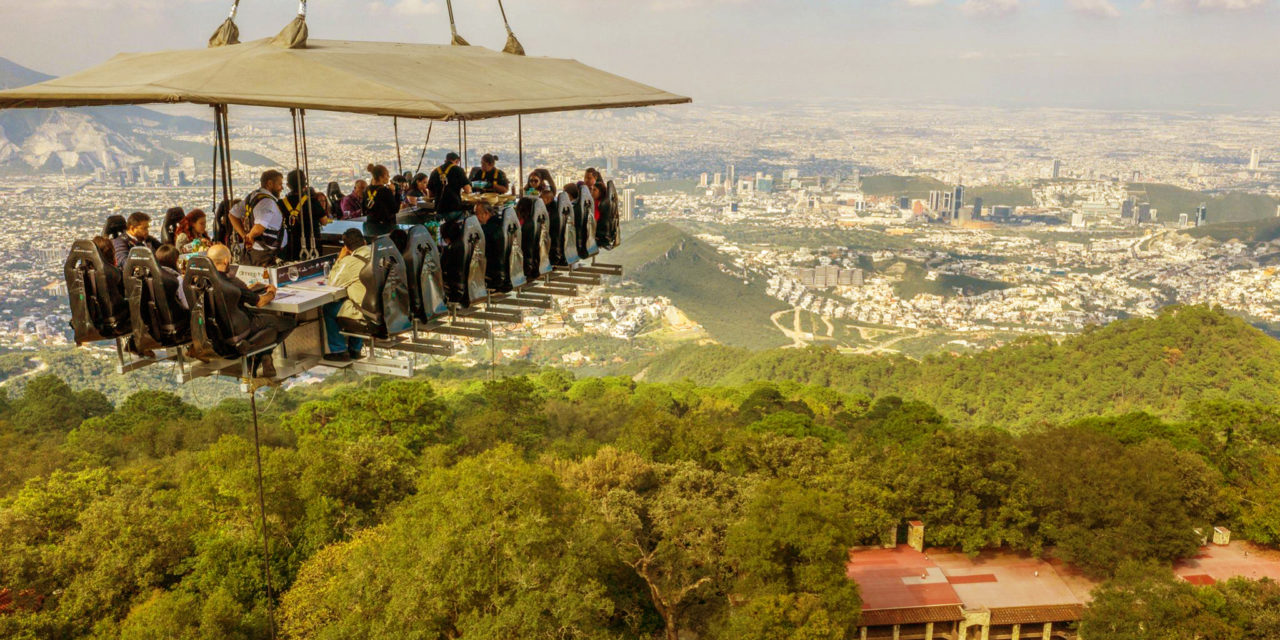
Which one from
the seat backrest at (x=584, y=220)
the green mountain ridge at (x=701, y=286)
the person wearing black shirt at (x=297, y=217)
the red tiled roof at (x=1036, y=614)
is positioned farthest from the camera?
the green mountain ridge at (x=701, y=286)

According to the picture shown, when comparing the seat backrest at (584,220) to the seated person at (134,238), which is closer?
the seated person at (134,238)

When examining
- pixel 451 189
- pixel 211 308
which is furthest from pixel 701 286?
pixel 211 308

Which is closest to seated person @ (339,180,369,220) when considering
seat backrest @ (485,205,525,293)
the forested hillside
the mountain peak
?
seat backrest @ (485,205,525,293)

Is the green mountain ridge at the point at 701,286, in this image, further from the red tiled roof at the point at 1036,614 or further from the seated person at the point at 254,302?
the seated person at the point at 254,302

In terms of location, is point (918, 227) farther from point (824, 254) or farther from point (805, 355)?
point (805, 355)

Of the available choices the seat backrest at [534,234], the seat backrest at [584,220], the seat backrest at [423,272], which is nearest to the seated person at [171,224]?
the seat backrest at [423,272]
